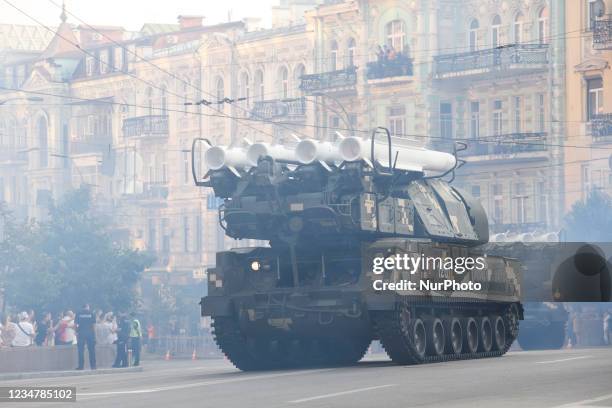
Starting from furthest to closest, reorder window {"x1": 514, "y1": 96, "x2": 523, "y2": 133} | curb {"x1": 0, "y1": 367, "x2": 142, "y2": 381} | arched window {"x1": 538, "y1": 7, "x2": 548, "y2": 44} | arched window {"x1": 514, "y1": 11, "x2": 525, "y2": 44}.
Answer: window {"x1": 514, "y1": 96, "x2": 523, "y2": 133}, arched window {"x1": 514, "y1": 11, "x2": 525, "y2": 44}, arched window {"x1": 538, "y1": 7, "x2": 548, "y2": 44}, curb {"x1": 0, "y1": 367, "x2": 142, "y2": 381}

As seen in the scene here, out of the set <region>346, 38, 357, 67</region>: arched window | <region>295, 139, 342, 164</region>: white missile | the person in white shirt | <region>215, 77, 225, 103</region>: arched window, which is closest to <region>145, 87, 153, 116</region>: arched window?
<region>215, 77, 225, 103</region>: arched window

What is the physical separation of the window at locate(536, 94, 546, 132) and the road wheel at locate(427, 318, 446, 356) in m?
34.4

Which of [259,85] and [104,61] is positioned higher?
[104,61]

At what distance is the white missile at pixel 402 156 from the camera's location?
28078mm

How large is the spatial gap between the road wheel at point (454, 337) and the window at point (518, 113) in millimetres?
34556

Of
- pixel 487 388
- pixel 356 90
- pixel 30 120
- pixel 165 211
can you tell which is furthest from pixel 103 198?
pixel 487 388

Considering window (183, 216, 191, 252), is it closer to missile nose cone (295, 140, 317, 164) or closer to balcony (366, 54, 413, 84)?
balcony (366, 54, 413, 84)

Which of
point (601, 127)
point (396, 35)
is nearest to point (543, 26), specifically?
point (601, 127)

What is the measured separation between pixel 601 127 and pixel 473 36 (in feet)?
26.2

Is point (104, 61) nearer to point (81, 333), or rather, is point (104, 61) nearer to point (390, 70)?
point (390, 70)

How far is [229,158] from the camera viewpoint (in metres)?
28.9

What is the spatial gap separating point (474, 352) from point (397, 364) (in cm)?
294

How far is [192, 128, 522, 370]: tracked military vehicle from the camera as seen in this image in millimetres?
28141

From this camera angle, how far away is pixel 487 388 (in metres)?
22.6
